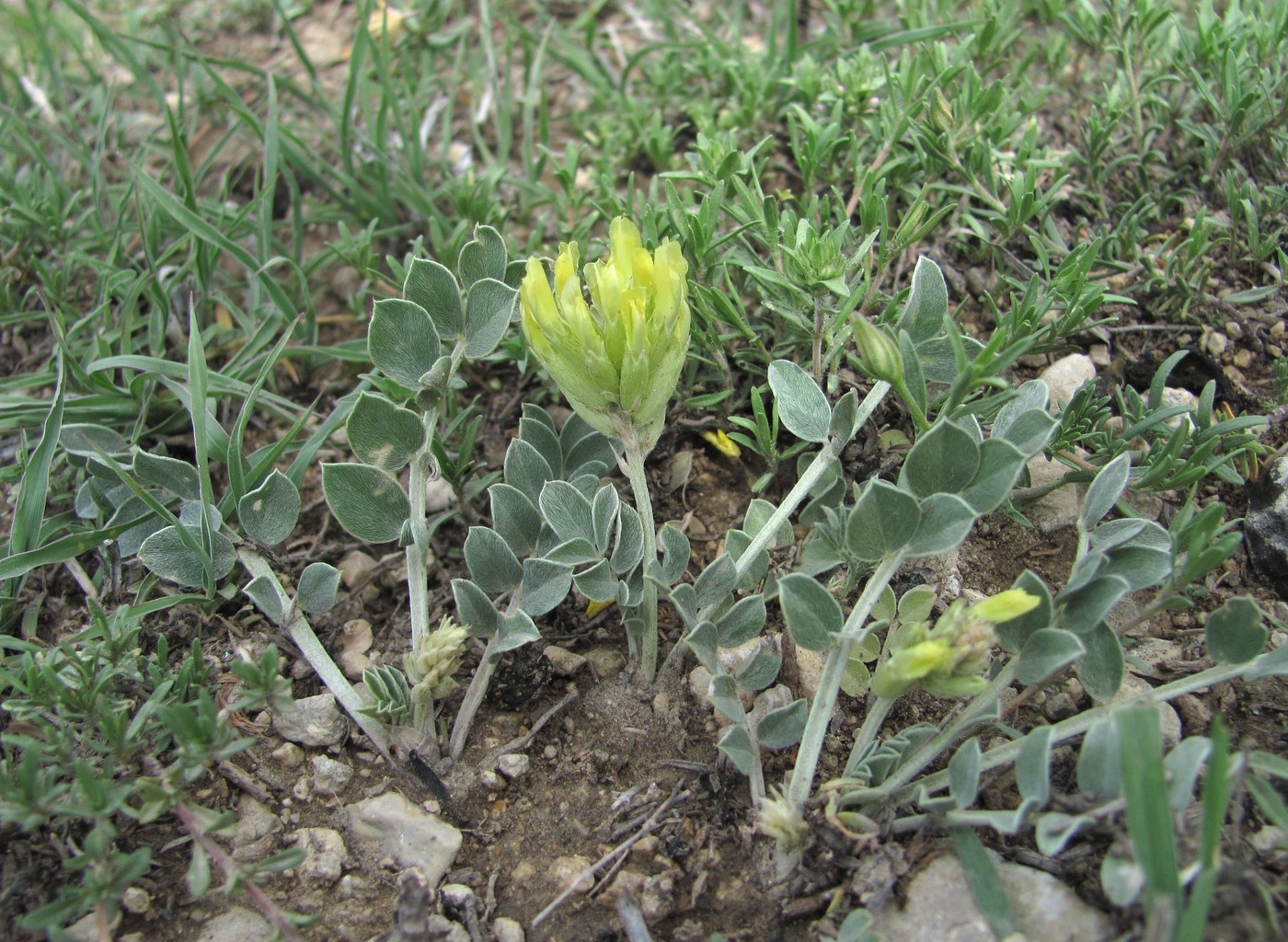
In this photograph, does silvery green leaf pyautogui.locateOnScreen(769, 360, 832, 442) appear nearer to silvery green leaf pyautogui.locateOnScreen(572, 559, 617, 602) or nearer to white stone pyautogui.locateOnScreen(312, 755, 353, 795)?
silvery green leaf pyautogui.locateOnScreen(572, 559, 617, 602)

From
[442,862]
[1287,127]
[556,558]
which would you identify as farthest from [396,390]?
[1287,127]

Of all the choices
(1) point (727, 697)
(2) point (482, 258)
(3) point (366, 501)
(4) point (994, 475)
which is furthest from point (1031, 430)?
(3) point (366, 501)

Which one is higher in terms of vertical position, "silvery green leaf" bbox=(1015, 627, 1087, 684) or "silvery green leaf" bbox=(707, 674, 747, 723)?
"silvery green leaf" bbox=(1015, 627, 1087, 684)

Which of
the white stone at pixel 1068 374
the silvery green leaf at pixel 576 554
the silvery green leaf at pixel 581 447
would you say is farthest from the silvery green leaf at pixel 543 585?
the white stone at pixel 1068 374

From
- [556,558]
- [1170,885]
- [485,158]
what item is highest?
[485,158]

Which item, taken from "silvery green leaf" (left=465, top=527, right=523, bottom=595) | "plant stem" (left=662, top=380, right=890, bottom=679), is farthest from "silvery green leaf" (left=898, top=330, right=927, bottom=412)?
"silvery green leaf" (left=465, top=527, right=523, bottom=595)

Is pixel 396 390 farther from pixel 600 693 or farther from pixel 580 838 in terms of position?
pixel 580 838
